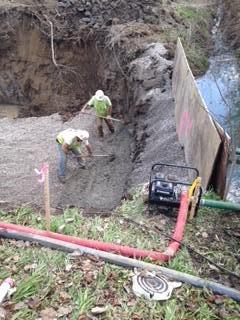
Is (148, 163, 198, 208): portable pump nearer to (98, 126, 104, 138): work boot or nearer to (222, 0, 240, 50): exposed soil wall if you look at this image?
(98, 126, 104, 138): work boot

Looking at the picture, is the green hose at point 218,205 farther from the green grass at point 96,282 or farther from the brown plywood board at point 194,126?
the brown plywood board at point 194,126

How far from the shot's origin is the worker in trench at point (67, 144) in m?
9.86

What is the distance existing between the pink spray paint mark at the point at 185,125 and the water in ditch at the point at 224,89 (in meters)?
1.14

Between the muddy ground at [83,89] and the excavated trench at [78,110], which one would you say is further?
the muddy ground at [83,89]

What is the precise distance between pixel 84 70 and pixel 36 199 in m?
8.59

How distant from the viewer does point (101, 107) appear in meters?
12.1

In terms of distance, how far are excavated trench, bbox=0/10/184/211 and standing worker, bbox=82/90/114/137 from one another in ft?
1.25

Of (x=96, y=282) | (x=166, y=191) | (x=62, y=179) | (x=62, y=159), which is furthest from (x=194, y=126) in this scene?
(x=96, y=282)

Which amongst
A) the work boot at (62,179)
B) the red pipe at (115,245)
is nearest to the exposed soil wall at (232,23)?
the work boot at (62,179)

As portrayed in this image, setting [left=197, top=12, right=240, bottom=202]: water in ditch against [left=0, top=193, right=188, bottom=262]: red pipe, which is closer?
[left=0, top=193, right=188, bottom=262]: red pipe

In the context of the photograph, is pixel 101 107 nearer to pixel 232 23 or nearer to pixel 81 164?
pixel 81 164

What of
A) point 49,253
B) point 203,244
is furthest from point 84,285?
point 203,244

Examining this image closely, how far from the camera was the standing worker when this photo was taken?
39.1 ft

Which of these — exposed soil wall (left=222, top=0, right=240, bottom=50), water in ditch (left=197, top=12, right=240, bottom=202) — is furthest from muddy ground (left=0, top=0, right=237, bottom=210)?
exposed soil wall (left=222, top=0, right=240, bottom=50)
